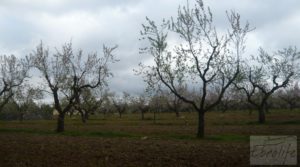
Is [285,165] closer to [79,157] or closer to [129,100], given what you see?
[79,157]

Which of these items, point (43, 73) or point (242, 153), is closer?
point (242, 153)

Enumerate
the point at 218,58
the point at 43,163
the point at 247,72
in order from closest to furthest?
the point at 43,163
the point at 218,58
the point at 247,72

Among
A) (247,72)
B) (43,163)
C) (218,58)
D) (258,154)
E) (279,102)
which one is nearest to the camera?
(43,163)

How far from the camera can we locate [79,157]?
62.3 feet

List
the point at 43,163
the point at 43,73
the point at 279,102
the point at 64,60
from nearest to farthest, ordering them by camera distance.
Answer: the point at 43,163, the point at 43,73, the point at 64,60, the point at 279,102

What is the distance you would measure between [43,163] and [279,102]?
14448 cm

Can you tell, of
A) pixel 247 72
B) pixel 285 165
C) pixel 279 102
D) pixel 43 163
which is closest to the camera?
pixel 285 165

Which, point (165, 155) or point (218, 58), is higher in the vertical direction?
point (218, 58)

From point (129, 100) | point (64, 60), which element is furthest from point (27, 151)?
point (129, 100)

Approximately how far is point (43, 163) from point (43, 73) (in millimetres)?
31699

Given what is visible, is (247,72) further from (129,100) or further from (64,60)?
(129,100)

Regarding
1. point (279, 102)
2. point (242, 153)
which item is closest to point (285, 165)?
point (242, 153)

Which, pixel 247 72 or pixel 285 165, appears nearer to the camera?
pixel 285 165

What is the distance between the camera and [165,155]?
19625mm
